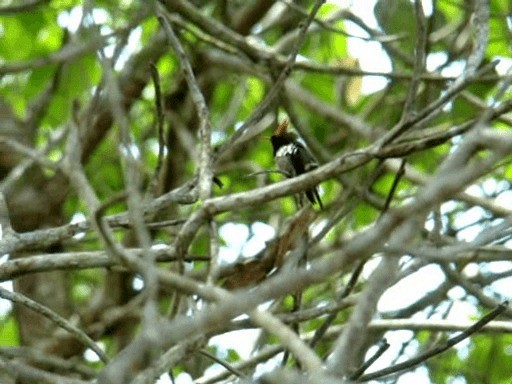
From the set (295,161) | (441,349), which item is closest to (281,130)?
(295,161)

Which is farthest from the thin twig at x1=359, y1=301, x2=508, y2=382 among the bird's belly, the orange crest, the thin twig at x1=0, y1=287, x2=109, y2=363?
the orange crest

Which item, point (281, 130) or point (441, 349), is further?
point (281, 130)

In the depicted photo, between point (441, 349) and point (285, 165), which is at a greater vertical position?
point (285, 165)

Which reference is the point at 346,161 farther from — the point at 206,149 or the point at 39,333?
the point at 39,333

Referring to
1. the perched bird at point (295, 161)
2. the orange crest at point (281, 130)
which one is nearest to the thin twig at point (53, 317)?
the perched bird at point (295, 161)

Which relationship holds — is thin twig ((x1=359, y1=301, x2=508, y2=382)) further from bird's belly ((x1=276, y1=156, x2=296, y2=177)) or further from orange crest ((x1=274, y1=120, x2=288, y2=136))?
orange crest ((x1=274, y1=120, x2=288, y2=136))

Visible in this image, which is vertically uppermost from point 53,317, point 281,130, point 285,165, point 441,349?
point 281,130

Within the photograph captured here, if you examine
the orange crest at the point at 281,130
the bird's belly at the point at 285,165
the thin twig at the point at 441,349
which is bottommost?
the thin twig at the point at 441,349

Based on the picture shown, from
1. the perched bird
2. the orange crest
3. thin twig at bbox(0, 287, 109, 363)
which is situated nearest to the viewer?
thin twig at bbox(0, 287, 109, 363)

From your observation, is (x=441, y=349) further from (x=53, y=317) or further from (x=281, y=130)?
(x=281, y=130)

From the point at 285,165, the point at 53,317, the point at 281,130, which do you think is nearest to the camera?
the point at 53,317

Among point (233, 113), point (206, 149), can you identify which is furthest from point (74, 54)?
point (206, 149)

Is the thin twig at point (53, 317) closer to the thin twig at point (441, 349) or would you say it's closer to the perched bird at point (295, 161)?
the thin twig at point (441, 349)

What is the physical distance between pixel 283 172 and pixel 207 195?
0.65 metres
